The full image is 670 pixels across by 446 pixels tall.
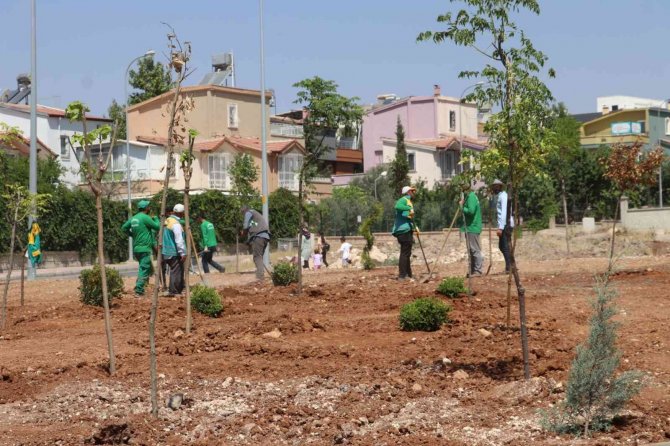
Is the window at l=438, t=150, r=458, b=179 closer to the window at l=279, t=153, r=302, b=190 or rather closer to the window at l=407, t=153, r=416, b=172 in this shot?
the window at l=407, t=153, r=416, b=172

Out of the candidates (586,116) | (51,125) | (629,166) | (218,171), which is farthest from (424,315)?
(586,116)

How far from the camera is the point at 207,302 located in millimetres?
15117

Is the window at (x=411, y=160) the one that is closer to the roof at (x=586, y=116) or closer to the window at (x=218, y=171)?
the window at (x=218, y=171)

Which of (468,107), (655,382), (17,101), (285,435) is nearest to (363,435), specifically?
Answer: (285,435)

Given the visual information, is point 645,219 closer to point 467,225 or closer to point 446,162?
point 467,225

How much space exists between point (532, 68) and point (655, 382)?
2.81 m

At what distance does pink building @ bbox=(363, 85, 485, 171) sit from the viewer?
82.2 metres

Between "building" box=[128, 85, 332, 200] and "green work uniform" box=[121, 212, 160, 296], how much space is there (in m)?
44.7

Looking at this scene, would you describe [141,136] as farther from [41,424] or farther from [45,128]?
[41,424]

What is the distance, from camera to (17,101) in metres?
74.6

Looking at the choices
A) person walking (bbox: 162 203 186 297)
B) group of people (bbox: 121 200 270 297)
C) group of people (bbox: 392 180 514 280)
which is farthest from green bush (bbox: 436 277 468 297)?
person walking (bbox: 162 203 186 297)

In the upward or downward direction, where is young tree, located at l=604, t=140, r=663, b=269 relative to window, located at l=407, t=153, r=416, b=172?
downward

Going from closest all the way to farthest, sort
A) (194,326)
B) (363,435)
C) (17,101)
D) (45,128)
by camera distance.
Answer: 1. (363,435)
2. (194,326)
3. (45,128)
4. (17,101)

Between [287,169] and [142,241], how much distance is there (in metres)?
51.0
